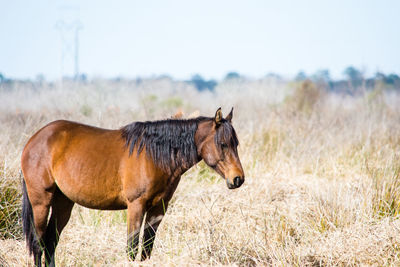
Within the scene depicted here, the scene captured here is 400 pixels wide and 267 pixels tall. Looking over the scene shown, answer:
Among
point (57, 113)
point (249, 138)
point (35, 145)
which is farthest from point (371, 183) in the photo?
point (57, 113)

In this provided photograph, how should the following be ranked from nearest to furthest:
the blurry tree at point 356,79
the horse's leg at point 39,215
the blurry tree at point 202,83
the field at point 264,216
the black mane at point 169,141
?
the black mane at point 169,141 < the horse's leg at point 39,215 < the field at point 264,216 < the blurry tree at point 356,79 < the blurry tree at point 202,83

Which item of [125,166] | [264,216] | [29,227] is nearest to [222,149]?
[125,166]

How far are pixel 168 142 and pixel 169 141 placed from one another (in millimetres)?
13

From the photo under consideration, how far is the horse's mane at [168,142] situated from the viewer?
3.58 meters

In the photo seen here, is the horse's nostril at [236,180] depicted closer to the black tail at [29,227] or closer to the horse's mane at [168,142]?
the horse's mane at [168,142]

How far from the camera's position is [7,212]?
4.77 meters

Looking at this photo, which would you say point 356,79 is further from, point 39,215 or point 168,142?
point 39,215

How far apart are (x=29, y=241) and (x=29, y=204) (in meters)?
0.33

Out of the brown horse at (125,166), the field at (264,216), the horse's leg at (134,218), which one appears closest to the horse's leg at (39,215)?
the brown horse at (125,166)

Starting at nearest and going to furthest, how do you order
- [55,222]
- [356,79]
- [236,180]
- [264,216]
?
[236,180] < [55,222] < [264,216] < [356,79]

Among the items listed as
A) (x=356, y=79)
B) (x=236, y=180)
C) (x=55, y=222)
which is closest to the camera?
(x=236, y=180)

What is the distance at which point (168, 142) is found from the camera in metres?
3.66

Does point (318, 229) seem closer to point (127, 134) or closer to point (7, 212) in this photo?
point (127, 134)

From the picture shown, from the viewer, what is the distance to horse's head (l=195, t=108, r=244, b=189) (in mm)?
3449
